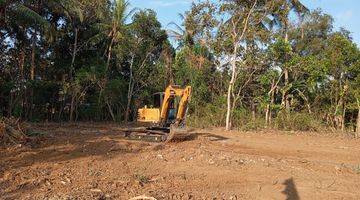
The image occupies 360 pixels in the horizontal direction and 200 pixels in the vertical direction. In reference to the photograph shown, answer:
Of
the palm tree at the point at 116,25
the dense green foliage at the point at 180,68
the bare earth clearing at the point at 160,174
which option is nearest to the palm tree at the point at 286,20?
the dense green foliage at the point at 180,68

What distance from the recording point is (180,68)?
31141 millimetres

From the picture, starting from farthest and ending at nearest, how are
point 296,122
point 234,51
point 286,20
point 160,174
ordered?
point 286,20 < point 296,122 < point 234,51 < point 160,174

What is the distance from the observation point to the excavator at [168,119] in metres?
16.0

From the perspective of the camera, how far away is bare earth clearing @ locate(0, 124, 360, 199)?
8.08m

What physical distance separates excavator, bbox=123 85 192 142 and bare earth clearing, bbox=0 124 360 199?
1640 millimetres

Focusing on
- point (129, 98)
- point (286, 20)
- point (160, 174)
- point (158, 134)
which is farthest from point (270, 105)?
point (160, 174)

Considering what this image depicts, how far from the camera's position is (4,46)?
86.4 feet

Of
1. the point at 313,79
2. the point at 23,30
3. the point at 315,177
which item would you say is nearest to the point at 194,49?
the point at 313,79

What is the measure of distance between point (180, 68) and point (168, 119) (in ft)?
46.6

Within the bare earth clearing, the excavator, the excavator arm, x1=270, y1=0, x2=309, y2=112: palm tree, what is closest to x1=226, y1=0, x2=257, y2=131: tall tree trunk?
x1=270, y1=0, x2=309, y2=112: palm tree

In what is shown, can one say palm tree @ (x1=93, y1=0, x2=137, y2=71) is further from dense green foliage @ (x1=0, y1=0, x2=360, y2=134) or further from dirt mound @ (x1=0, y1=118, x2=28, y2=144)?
dirt mound @ (x1=0, y1=118, x2=28, y2=144)

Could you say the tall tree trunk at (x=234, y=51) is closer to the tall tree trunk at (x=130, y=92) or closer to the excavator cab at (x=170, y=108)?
the excavator cab at (x=170, y=108)

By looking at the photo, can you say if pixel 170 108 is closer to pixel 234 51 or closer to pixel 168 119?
pixel 168 119

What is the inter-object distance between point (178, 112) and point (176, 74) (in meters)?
15.1
